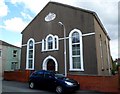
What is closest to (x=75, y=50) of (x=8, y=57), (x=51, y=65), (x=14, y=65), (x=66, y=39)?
(x=66, y=39)

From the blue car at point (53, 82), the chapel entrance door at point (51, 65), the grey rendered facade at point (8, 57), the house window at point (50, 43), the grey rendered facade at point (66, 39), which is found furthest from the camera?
the grey rendered facade at point (8, 57)

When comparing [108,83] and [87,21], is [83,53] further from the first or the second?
[108,83]

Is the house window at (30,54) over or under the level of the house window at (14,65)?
over

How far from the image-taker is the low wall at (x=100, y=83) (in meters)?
11.8

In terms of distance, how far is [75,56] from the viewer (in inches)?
681

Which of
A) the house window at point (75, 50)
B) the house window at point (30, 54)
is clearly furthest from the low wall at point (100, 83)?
the house window at point (30, 54)

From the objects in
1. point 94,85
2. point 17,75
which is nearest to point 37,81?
point 94,85

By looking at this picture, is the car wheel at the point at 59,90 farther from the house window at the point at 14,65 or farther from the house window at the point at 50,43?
the house window at the point at 14,65

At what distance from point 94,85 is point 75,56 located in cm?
512

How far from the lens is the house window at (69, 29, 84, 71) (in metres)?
16.9

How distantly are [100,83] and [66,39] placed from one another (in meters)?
7.52

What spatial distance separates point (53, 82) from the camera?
12.0 metres

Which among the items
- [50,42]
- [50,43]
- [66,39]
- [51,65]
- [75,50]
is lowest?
[51,65]

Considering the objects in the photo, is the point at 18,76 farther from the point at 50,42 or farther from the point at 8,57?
the point at 8,57
